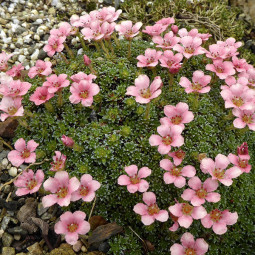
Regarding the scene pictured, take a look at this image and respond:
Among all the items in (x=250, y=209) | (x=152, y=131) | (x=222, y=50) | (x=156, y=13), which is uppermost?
(x=222, y=50)

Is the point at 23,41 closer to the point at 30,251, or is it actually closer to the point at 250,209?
the point at 30,251

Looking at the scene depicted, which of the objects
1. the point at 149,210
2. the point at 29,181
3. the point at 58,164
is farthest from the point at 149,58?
the point at 29,181

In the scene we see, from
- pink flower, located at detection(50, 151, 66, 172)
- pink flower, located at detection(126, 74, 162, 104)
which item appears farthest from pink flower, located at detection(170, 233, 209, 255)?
pink flower, located at detection(126, 74, 162, 104)

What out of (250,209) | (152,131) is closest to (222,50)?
(152,131)

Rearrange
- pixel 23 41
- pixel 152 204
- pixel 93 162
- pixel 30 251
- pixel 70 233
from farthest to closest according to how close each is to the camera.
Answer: pixel 23 41 < pixel 93 162 < pixel 30 251 < pixel 152 204 < pixel 70 233

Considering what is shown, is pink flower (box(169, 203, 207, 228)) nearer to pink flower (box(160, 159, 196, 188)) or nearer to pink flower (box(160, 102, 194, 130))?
pink flower (box(160, 159, 196, 188))

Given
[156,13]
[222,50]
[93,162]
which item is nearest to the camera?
[93,162]

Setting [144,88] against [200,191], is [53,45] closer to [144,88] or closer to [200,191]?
[144,88]
